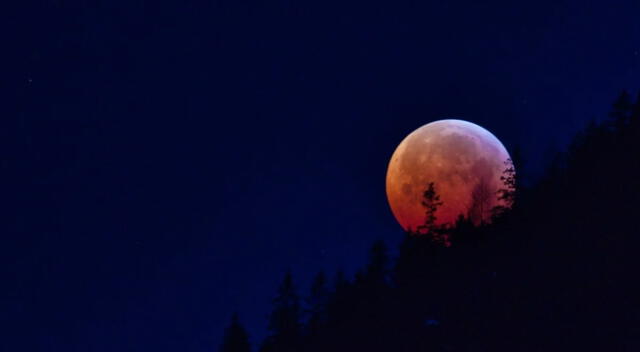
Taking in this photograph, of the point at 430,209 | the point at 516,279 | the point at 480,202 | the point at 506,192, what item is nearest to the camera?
the point at 516,279

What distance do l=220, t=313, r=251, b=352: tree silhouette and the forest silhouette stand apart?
0.09 m

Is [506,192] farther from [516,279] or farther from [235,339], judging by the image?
[235,339]

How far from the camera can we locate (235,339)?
2571 inches

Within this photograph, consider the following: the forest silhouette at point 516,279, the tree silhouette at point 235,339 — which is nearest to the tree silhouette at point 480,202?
the forest silhouette at point 516,279

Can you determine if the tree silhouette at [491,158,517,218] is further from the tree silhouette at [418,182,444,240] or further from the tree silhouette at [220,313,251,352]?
the tree silhouette at [220,313,251,352]

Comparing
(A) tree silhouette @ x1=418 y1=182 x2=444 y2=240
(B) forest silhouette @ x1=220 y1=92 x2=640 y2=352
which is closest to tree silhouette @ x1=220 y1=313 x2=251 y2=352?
(B) forest silhouette @ x1=220 y1=92 x2=640 y2=352

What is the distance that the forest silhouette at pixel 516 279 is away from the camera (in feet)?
149

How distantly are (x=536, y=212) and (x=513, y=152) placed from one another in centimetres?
726

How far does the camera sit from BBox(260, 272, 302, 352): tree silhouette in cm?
6469

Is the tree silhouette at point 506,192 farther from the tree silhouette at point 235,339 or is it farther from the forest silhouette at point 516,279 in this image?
the tree silhouette at point 235,339

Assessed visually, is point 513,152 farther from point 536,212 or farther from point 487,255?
point 487,255

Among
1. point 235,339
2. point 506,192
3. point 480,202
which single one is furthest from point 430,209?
point 235,339

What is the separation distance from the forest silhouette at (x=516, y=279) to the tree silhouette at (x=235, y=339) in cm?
9

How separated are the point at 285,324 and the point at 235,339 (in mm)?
4001
